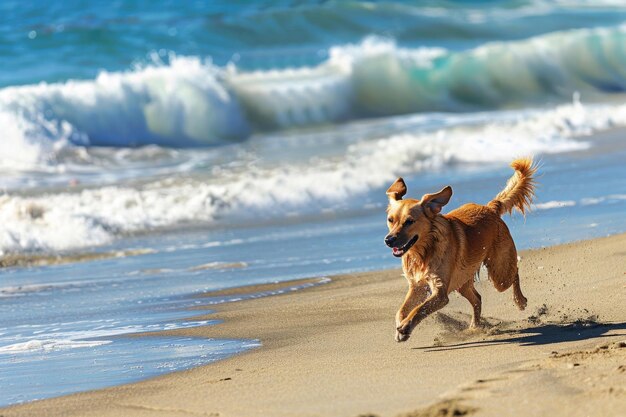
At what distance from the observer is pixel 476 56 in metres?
27.6

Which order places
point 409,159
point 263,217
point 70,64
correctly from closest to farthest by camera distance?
point 263,217
point 409,159
point 70,64

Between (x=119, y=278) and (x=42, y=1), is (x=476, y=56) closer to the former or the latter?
(x=42, y=1)

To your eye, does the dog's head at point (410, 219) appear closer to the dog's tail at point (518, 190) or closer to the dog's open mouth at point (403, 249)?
the dog's open mouth at point (403, 249)

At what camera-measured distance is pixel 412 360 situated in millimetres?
5969

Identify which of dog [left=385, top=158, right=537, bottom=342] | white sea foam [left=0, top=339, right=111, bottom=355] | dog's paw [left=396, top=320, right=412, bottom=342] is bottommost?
dog's paw [left=396, top=320, right=412, bottom=342]

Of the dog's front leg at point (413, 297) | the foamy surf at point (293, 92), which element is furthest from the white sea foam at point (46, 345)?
the foamy surf at point (293, 92)

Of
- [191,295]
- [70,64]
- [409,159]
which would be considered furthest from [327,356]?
[70,64]

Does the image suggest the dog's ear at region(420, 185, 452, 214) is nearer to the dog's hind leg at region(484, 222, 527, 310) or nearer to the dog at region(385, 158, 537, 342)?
the dog at region(385, 158, 537, 342)

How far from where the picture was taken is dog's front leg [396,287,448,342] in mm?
6305

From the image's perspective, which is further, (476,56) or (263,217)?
(476,56)

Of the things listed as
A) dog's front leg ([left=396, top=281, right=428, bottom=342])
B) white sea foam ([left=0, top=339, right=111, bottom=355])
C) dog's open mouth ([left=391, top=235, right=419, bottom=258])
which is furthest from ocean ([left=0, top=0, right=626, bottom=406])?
dog's open mouth ([left=391, top=235, right=419, bottom=258])

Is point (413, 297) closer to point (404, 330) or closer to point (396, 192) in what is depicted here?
point (404, 330)

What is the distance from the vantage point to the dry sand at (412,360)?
16.2 ft

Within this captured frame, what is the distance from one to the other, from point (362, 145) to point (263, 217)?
18.8 ft
